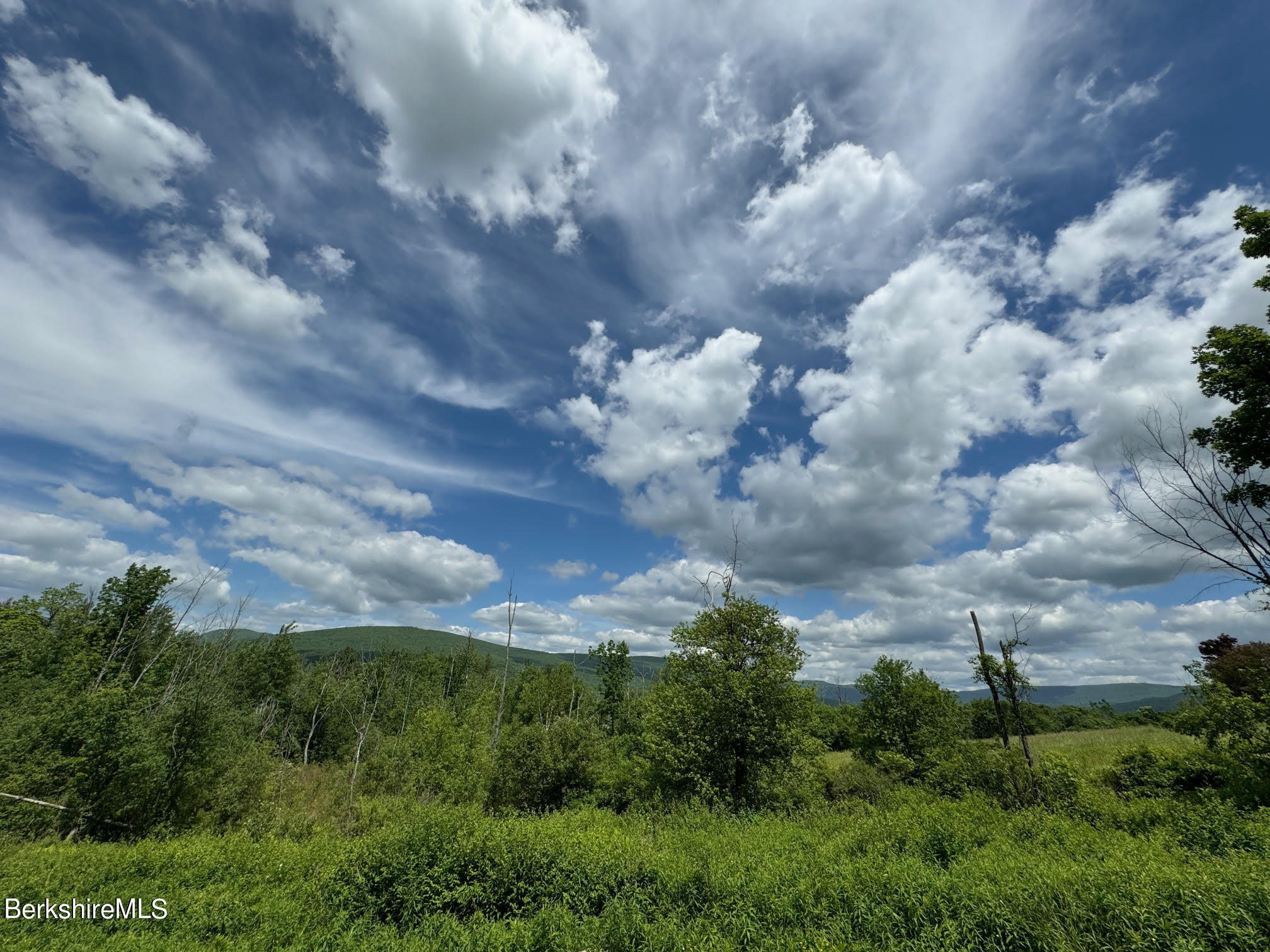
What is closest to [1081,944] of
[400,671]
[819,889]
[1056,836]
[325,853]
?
[819,889]

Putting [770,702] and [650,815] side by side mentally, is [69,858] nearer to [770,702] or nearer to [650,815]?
[650,815]

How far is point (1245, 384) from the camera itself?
48.1ft

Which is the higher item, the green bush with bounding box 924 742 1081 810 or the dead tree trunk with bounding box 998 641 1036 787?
the dead tree trunk with bounding box 998 641 1036 787

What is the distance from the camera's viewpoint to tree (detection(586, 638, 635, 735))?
63.6m

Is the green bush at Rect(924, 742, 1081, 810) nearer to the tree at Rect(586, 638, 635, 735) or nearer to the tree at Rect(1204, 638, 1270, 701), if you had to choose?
the tree at Rect(1204, 638, 1270, 701)

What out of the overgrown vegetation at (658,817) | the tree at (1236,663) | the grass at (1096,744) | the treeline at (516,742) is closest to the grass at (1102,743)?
the grass at (1096,744)

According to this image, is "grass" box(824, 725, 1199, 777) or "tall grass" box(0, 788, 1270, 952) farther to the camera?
"grass" box(824, 725, 1199, 777)

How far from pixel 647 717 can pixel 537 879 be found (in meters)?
13.7

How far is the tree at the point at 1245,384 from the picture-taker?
1452 cm

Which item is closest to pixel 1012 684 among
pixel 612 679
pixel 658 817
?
pixel 658 817

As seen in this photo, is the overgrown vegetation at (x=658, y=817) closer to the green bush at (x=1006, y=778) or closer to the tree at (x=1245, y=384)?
the green bush at (x=1006, y=778)

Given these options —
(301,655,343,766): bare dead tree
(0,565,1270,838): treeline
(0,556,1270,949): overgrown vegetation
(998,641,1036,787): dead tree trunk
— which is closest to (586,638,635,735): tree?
(0,565,1270,838): treeline

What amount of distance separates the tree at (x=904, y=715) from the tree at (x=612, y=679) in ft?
111

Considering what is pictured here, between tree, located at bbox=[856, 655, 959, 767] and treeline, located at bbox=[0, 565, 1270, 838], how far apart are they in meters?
0.11
